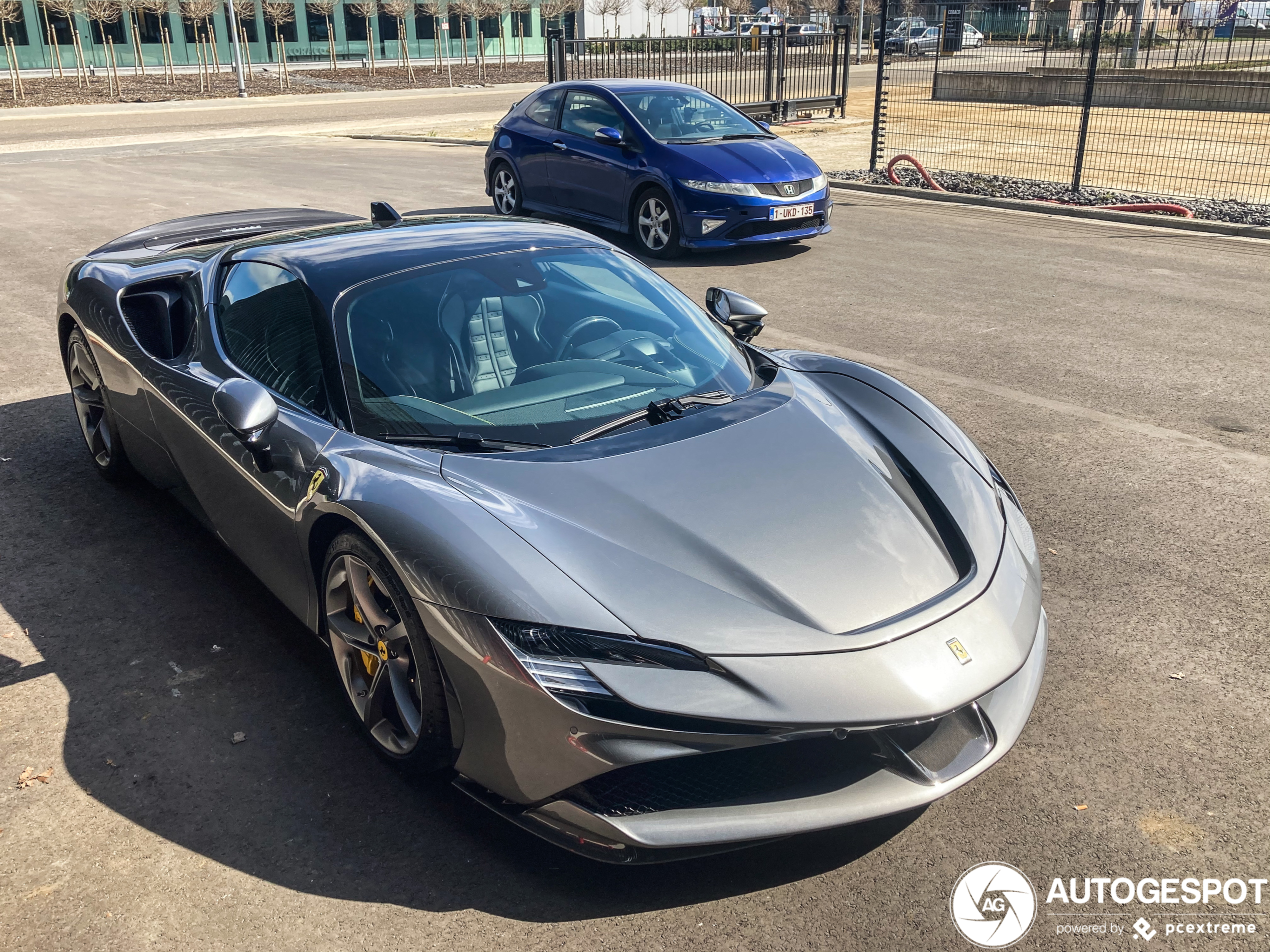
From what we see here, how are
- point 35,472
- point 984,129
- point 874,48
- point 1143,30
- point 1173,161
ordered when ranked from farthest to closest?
point 874,48
point 1143,30
point 984,129
point 1173,161
point 35,472

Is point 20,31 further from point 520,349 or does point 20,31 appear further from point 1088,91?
point 520,349

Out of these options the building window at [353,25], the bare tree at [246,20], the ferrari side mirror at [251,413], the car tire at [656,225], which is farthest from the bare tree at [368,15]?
the ferrari side mirror at [251,413]

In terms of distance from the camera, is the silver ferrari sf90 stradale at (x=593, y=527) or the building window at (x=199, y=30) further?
the building window at (x=199, y=30)

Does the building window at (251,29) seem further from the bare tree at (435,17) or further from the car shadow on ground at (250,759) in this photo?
the car shadow on ground at (250,759)

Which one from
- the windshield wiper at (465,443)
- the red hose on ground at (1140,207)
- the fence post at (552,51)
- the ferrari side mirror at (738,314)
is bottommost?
the red hose on ground at (1140,207)

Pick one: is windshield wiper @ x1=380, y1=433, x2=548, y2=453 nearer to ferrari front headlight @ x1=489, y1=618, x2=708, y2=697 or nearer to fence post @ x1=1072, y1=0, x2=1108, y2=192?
ferrari front headlight @ x1=489, y1=618, x2=708, y2=697

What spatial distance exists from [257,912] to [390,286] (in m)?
1.94

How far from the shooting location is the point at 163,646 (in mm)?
3822

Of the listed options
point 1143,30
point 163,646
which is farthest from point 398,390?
point 1143,30

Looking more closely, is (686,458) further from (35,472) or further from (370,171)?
(370,171)

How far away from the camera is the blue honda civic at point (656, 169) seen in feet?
32.9

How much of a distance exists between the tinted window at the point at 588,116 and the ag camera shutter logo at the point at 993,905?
9.34 metres

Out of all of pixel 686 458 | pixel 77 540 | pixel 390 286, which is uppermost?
pixel 390 286

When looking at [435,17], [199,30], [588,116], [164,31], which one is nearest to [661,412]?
[588,116]
